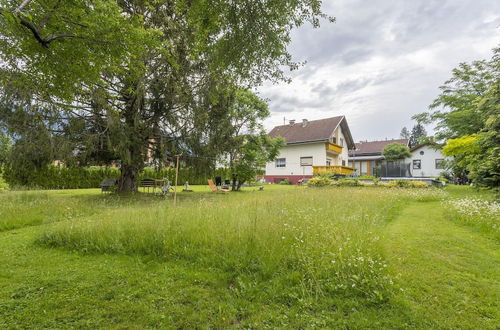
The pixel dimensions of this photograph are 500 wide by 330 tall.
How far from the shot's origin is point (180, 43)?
11.2 meters

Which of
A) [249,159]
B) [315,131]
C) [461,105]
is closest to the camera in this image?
[461,105]

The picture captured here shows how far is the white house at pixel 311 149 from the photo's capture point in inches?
→ 1148

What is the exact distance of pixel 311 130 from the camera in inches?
1243

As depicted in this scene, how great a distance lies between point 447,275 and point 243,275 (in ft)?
9.82

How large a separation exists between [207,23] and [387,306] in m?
5.80

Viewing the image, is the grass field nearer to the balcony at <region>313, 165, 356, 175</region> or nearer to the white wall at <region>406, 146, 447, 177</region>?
the balcony at <region>313, 165, 356, 175</region>

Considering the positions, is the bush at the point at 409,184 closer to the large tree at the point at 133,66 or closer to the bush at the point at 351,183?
the bush at the point at 351,183

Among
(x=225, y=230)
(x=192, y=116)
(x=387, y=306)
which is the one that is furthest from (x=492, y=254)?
(x=192, y=116)

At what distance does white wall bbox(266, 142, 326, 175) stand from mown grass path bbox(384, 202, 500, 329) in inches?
947

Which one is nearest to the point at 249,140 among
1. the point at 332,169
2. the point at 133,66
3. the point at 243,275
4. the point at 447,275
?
the point at 332,169

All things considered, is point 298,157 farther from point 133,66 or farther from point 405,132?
point 405,132

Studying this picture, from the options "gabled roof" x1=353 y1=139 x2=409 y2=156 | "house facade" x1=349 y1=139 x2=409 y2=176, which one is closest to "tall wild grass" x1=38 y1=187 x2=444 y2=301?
"house facade" x1=349 y1=139 x2=409 y2=176

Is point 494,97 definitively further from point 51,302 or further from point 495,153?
point 51,302

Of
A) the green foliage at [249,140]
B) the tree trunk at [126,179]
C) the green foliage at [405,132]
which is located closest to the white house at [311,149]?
the green foliage at [249,140]
